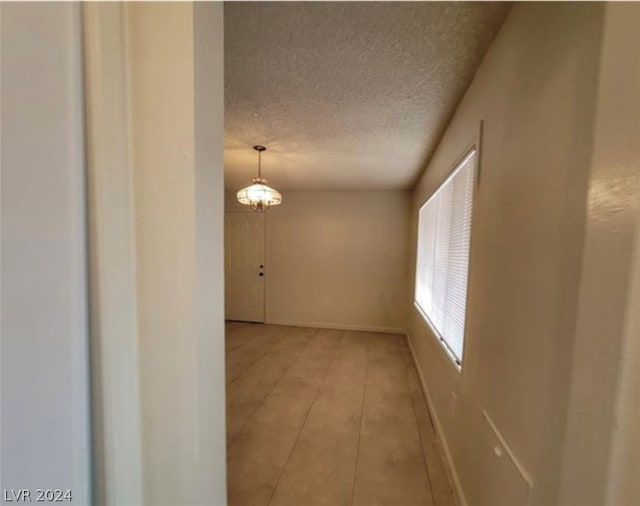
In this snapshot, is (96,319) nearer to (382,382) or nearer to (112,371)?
(112,371)

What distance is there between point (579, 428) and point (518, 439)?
1.66 feet

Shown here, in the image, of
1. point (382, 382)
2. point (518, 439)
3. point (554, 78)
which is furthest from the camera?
point (382, 382)

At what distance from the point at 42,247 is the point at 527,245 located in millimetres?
1300

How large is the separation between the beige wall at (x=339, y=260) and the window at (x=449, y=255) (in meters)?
1.48

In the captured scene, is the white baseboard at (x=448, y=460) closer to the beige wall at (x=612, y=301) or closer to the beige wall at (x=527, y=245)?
the beige wall at (x=527, y=245)

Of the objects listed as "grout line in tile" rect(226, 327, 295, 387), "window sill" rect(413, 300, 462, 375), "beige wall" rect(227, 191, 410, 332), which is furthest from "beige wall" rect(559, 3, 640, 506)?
"beige wall" rect(227, 191, 410, 332)

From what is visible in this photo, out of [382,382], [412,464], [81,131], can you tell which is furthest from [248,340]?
[81,131]

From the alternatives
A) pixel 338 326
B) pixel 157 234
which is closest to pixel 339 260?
pixel 338 326

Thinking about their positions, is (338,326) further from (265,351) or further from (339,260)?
(265,351)

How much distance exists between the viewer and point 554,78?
87 centimetres

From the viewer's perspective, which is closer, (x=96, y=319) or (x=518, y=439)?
(x=96, y=319)

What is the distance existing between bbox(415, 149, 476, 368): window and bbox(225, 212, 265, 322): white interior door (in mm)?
3084

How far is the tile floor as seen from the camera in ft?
5.40

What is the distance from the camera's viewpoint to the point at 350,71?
1569mm
